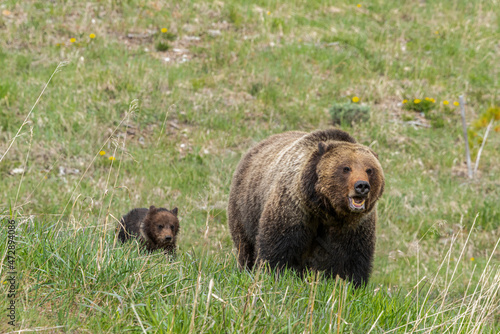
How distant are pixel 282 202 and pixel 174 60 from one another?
7.85 metres

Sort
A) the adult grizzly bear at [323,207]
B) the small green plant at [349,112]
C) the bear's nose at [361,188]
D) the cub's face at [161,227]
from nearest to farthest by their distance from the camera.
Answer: the bear's nose at [361,188] < the adult grizzly bear at [323,207] < the cub's face at [161,227] < the small green plant at [349,112]

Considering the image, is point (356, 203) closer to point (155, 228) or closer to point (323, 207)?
point (323, 207)

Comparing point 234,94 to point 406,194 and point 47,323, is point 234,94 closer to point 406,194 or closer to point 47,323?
point 406,194

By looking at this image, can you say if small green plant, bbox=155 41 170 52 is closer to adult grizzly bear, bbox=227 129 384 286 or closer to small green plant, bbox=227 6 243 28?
small green plant, bbox=227 6 243 28

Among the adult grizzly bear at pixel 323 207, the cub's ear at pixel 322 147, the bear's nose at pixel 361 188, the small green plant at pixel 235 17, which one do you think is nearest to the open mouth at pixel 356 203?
the adult grizzly bear at pixel 323 207

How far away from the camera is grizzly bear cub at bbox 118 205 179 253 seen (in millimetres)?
6836

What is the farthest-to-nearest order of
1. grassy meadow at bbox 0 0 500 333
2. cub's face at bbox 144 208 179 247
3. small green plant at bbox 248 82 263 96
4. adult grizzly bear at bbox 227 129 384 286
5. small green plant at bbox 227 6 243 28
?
small green plant at bbox 227 6 243 28 → small green plant at bbox 248 82 263 96 → cub's face at bbox 144 208 179 247 → adult grizzly bear at bbox 227 129 384 286 → grassy meadow at bbox 0 0 500 333

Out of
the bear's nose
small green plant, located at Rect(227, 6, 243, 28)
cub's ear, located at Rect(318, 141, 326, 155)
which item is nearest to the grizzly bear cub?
cub's ear, located at Rect(318, 141, 326, 155)

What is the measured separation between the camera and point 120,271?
3520 mm

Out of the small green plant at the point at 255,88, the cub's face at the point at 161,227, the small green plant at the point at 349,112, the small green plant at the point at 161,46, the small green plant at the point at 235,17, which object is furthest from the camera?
the small green plant at the point at 235,17

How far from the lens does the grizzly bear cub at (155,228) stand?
6.84m

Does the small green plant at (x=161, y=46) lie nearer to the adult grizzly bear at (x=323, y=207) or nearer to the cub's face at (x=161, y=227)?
the cub's face at (x=161, y=227)

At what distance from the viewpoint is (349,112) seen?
37.0 feet

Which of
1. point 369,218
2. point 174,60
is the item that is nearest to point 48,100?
point 174,60
